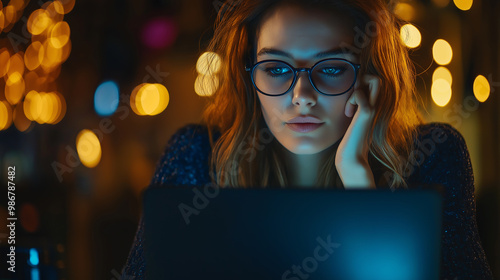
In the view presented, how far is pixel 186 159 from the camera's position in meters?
1.58

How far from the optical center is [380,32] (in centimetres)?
142

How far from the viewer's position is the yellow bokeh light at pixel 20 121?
3686 mm

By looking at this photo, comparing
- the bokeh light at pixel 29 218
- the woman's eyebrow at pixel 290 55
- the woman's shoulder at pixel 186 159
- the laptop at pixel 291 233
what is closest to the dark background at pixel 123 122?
the bokeh light at pixel 29 218

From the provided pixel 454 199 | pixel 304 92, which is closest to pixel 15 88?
pixel 304 92

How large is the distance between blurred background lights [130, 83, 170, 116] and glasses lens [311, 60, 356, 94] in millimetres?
2765

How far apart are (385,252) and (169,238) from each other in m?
0.29

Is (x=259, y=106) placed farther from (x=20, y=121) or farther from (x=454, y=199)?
(x=20, y=121)

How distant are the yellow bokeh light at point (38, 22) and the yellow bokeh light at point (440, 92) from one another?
2.63 m

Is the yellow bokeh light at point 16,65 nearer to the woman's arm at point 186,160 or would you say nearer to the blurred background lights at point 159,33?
the blurred background lights at point 159,33

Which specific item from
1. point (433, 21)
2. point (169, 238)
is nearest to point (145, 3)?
point (433, 21)

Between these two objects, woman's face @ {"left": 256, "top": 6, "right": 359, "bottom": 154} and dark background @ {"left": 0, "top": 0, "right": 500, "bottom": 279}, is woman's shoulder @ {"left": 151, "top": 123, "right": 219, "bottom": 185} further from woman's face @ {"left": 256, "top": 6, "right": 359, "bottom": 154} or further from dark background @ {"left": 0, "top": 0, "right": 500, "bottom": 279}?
dark background @ {"left": 0, "top": 0, "right": 500, "bottom": 279}

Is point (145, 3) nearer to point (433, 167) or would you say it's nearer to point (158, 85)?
point (158, 85)

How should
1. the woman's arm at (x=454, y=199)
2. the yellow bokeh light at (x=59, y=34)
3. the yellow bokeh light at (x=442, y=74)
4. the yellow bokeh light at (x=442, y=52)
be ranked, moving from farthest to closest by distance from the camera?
the yellow bokeh light at (x=59, y=34) → the yellow bokeh light at (x=442, y=74) → the yellow bokeh light at (x=442, y=52) → the woman's arm at (x=454, y=199)

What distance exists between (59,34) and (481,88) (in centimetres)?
289
